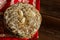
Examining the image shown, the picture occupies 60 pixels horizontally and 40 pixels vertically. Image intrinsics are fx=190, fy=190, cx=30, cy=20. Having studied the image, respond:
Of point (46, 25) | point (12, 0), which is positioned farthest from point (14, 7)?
point (46, 25)

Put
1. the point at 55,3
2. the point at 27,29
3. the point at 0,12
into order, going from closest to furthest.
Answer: the point at 27,29, the point at 0,12, the point at 55,3

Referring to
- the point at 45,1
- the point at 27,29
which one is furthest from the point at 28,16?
the point at 45,1

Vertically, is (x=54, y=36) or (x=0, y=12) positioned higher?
(x=0, y=12)

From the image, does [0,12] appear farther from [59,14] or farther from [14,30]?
[59,14]

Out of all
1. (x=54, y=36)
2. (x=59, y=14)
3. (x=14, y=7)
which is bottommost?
(x=54, y=36)

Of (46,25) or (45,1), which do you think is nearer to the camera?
(46,25)

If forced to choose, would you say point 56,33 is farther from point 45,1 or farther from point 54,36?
point 45,1

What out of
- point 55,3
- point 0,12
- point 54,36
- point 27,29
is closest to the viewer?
point 27,29
